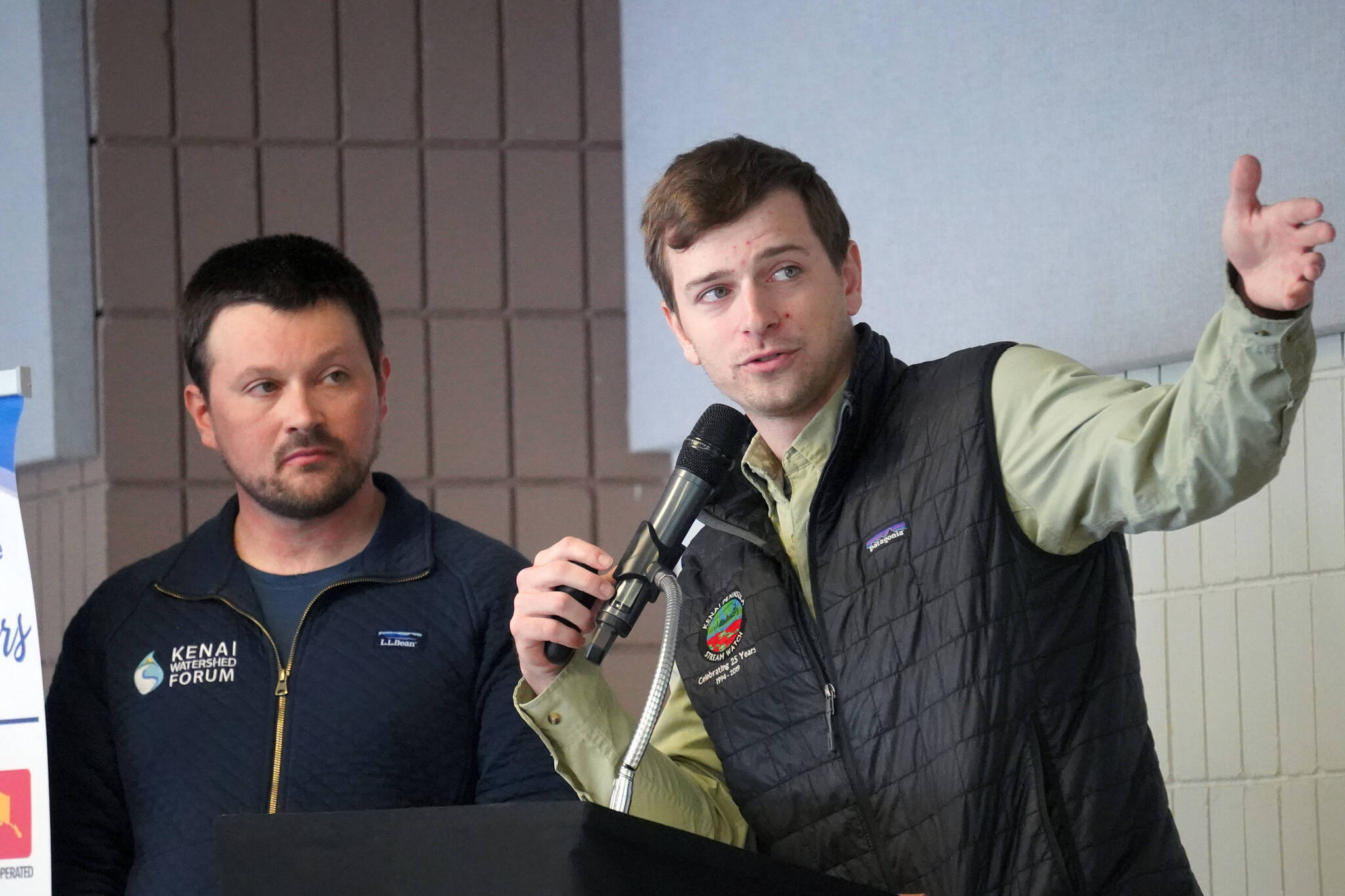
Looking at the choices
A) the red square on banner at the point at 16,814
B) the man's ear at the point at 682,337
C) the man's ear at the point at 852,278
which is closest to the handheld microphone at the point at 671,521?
the man's ear at the point at 682,337

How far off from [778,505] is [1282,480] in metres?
1.00

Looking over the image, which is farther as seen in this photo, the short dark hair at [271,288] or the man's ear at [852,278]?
the short dark hair at [271,288]

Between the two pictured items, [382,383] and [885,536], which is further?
[382,383]

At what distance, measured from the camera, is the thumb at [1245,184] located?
133cm

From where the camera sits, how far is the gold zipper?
220cm

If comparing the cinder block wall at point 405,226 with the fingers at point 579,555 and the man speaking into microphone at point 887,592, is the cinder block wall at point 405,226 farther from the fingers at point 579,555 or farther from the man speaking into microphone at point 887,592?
the fingers at point 579,555

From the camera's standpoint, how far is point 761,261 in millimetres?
1916

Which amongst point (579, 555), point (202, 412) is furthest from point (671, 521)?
point (202, 412)

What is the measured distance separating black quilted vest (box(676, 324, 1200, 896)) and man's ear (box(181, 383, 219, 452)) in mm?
1009

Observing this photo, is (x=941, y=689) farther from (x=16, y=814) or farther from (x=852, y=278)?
(x=16, y=814)

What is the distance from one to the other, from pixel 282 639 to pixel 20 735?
396mm

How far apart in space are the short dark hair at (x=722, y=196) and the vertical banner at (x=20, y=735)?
0.96 meters

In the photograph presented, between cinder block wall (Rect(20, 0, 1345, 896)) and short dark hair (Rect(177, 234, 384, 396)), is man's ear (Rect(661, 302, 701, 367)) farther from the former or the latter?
cinder block wall (Rect(20, 0, 1345, 896))

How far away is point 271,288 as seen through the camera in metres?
2.38
